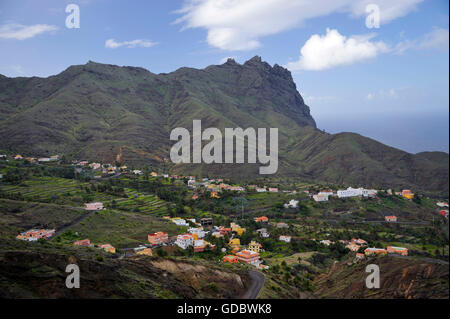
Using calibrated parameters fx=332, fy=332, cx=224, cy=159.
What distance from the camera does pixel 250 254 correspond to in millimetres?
28453

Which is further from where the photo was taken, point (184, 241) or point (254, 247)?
point (254, 247)

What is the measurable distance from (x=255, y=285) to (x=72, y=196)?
1252 inches

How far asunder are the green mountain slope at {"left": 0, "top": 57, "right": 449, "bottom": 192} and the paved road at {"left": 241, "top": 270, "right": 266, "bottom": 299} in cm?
5427

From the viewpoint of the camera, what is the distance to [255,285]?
19.3 m

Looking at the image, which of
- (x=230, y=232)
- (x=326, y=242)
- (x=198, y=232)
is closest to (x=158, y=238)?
(x=198, y=232)

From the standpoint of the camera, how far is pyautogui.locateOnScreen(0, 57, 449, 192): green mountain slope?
256ft

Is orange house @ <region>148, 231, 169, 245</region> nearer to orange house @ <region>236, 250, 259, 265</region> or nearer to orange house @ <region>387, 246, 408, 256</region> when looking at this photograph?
orange house @ <region>236, 250, 259, 265</region>

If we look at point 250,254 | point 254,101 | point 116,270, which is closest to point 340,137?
point 254,101

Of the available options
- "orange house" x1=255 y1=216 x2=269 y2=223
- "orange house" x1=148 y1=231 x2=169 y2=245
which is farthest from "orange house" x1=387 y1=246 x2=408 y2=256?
"orange house" x1=148 y1=231 x2=169 y2=245

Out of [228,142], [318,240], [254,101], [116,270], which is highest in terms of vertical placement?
[254,101]

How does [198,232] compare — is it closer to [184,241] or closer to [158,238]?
[184,241]

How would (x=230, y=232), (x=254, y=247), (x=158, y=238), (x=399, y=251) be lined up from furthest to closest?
(x=230, y=232)
(x=254, y=247)
(x=158, y=238)
(x=399, y=251)
